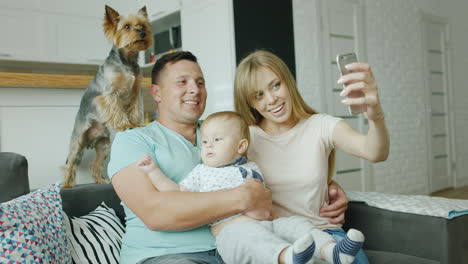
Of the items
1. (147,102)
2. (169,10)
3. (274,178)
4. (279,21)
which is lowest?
(274,178)

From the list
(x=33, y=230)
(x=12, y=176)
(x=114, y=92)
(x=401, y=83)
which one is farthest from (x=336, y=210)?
(x=401, y=83)

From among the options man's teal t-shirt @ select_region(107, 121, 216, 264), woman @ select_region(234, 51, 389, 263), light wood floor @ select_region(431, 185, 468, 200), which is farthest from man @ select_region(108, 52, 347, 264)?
light wood floor @ select_region(431, 185, 468, 200)

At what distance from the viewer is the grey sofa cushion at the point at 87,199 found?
171cm

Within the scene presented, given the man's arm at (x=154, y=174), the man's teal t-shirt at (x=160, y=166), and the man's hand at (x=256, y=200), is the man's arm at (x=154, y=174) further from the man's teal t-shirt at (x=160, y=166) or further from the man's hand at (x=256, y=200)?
the man's hand at (x=256, y=200)

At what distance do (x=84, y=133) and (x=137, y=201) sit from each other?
3.23ft

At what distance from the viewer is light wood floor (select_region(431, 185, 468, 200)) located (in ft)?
16.7

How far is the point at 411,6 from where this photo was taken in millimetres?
5414

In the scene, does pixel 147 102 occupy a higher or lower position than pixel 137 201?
higher

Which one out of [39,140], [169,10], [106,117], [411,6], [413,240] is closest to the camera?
[413,240]

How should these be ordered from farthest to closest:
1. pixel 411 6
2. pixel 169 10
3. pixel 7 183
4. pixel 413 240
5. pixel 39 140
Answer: pixel 411 6 < pixel 169 10 < pixel 39 140 < pixel 413 240 < pixel 7 183

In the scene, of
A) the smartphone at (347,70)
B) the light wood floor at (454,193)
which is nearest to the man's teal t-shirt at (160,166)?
the smartphone at (347,70)

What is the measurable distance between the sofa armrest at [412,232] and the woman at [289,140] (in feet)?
0.57

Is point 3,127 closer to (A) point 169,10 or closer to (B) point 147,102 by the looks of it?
(B) point 147,102

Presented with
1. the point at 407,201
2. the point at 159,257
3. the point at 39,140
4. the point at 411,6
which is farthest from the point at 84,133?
the point at 411,6
